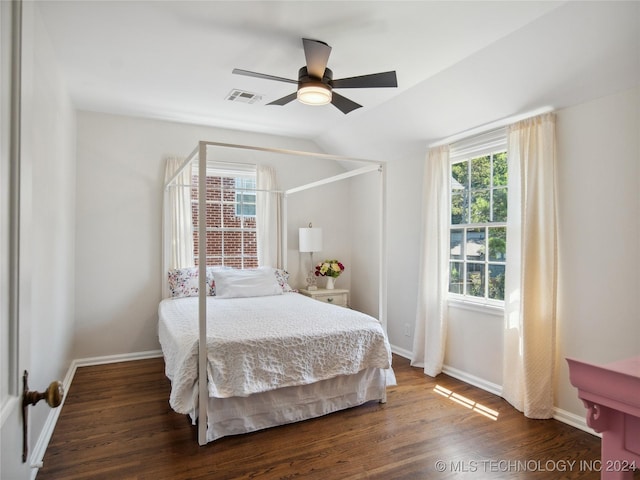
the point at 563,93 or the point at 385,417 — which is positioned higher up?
the point at 563,93

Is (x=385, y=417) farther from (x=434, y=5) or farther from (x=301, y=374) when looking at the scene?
(x=434, y=5)

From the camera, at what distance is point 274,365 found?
2643 millimetres

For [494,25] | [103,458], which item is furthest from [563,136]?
[103,458]

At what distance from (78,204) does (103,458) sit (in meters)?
A: 2.67

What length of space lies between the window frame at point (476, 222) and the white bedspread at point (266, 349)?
1125 millimetres

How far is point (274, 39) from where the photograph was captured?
2.64m

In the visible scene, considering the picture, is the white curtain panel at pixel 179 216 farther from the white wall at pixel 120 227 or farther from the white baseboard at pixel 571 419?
the white baseboard at pixel 571 419

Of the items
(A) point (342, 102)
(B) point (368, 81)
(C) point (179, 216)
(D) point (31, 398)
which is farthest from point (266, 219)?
(D) point (31, 398)

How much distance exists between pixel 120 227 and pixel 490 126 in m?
3.87

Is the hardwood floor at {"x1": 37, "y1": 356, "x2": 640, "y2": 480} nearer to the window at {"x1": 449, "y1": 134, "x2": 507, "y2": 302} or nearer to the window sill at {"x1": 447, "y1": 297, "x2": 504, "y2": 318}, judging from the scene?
the window sill at {"x1": 447, "y1": 297, "x2": 504, "y2": 318}

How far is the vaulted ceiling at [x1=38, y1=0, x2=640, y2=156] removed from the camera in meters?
2.26

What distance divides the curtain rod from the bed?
195 cm

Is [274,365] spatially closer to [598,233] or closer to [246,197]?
[598,233]

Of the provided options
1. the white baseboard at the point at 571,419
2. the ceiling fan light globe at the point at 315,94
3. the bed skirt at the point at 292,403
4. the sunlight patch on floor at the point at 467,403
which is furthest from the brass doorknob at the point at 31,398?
the white baseboard at the point at 571,419
